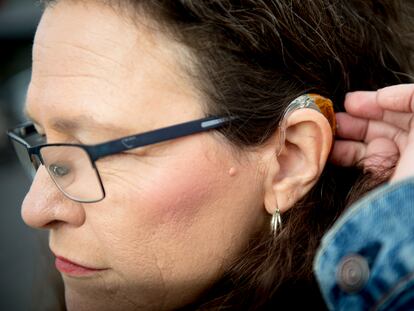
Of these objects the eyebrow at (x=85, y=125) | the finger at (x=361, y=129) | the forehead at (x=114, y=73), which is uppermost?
the forehead at (x=114, y=73)

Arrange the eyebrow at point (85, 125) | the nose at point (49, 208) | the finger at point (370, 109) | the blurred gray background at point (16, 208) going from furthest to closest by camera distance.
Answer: the blurred gray background at point (16, 208), the finger at point (370, 109), the nose at point (49, 208), the eyebrow at point (85, 125)

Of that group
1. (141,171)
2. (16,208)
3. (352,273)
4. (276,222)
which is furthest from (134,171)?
(16,208)

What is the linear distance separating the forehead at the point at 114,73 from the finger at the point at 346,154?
0.63 meters

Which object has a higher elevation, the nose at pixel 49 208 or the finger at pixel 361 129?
the nose at pixel 49 208

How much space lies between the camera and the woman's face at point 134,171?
5.61 ft

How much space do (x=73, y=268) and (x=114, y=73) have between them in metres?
0.66

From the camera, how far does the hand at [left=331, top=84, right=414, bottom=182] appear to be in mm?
1931

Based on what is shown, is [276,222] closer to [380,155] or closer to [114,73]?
[380,155]

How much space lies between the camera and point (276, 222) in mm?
1921

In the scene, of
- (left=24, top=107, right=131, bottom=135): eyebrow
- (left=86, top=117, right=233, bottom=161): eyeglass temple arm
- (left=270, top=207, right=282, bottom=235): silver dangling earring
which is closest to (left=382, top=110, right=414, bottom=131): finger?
(left=270, top=207, right=282, bottom=235): silver dangling earring

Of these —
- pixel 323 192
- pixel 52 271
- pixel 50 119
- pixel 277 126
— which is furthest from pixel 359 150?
pixel 52 271

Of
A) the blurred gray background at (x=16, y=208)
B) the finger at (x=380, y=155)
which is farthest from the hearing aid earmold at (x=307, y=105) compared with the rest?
the blurred gray background at (x=16, y=208)

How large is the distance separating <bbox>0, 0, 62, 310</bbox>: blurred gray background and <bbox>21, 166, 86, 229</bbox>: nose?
0.68 metres

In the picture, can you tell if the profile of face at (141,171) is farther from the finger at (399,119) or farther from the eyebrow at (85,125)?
the finger at (399,119)
